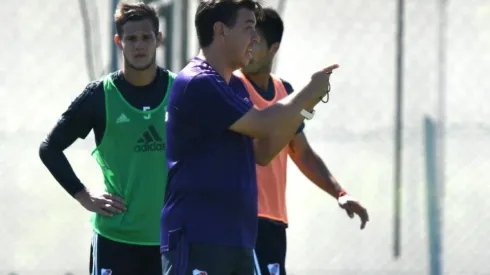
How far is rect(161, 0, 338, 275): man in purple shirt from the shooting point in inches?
159

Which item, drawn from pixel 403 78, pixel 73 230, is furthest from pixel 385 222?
pixel 73 230

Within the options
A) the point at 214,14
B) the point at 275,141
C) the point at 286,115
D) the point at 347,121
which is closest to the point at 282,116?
the point at 286,115

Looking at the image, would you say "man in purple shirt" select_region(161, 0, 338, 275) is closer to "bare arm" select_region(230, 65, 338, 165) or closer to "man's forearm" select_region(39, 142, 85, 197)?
"bare arm" select_region(230, 65, 338, 165)

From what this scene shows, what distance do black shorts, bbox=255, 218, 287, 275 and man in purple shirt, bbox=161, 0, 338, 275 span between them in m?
1.21

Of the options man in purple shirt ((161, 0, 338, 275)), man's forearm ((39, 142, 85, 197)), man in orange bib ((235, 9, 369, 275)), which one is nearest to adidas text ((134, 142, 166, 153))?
man's forearm ((39, 142, 85, 197))

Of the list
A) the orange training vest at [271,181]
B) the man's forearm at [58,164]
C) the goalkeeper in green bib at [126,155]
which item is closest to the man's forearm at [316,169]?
the orange training vest at [271,181]

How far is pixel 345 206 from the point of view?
5293 millimetres

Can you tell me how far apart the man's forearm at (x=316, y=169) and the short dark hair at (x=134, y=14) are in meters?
0.96

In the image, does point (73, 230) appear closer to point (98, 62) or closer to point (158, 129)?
point (98, 62)

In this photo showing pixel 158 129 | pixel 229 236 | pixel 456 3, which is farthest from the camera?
pixel 456 3

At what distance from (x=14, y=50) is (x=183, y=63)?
1129 millimetres

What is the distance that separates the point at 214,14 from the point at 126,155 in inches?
48.2

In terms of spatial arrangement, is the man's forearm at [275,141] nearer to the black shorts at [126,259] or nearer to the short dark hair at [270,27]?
the black shorts at [126,259]

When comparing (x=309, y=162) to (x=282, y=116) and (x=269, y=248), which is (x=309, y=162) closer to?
(x=269, y=248)
